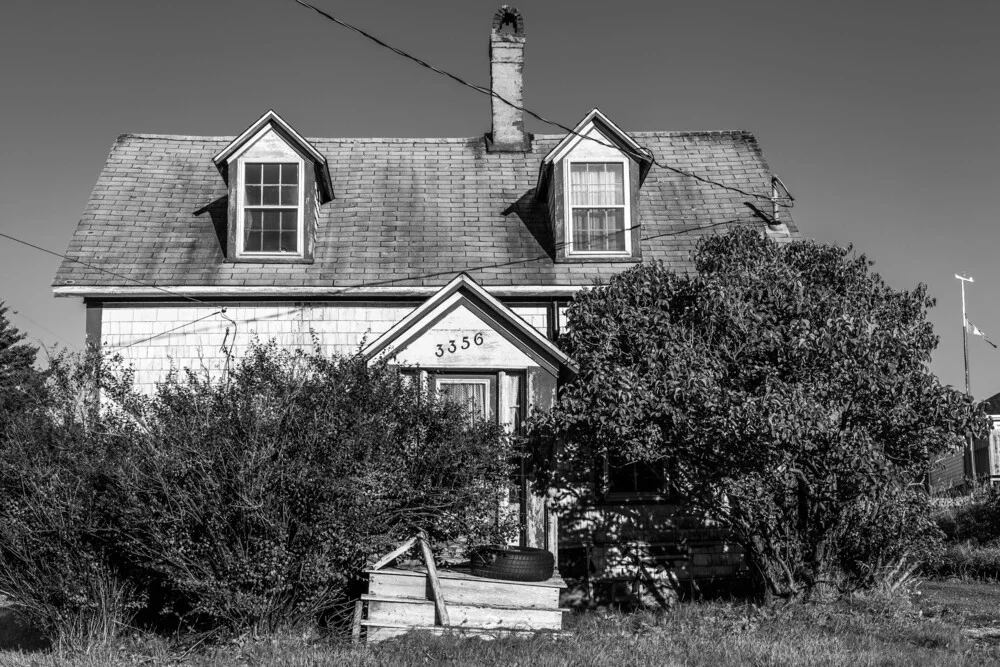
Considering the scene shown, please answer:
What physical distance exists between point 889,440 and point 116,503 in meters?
8.07

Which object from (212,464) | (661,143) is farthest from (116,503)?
(661,143)

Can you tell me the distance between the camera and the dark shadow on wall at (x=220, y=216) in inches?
622

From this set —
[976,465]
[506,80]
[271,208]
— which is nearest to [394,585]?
[271,208]

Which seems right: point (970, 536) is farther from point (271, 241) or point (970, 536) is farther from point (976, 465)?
point (976, 465)

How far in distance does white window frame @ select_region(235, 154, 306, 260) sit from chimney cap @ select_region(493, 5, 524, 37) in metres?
5.07

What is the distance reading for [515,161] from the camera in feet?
59.7

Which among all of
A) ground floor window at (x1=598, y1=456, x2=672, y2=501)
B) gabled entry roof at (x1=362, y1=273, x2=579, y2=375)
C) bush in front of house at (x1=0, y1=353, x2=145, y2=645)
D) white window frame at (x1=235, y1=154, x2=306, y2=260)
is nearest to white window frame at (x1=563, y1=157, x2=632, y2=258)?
gabled entry roof at (x1=362, y1=273, x2=579, y2=375)

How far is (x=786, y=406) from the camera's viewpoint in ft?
34.0

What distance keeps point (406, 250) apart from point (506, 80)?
4.59 m

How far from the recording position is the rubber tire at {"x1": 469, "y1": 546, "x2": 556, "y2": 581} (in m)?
10.4

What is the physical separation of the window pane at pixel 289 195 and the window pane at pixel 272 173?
17 centimetres

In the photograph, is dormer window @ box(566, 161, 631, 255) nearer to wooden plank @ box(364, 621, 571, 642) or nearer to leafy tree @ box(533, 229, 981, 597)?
leafy tree @ box(533, 229, 981, 597)

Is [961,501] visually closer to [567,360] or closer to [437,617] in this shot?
[567,360]

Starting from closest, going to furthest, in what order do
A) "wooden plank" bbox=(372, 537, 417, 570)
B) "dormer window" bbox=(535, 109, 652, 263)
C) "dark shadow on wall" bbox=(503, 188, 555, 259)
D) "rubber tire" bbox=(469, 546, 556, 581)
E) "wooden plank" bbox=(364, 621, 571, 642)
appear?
"wooden plank" bbox=(364, 621, 571, 642) < "wooden plank" bbox=(372, 537, 417, 570) < "rubber tire" bbox=(469, 546, 556, 581) < "dormer window" bbox=(535, 109, 652, 263) < "dark shadow on wall" bbox=(503, 188, 555, 259)
